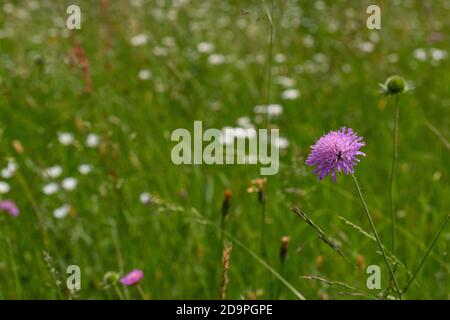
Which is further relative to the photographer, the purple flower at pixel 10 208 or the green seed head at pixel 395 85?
the purple flower at pixel 10 208

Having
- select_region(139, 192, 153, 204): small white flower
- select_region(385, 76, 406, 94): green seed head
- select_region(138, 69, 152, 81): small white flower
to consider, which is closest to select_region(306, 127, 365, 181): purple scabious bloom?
select_region(385, 76, 406, 94): green seed head

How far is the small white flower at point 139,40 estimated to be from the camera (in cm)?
359

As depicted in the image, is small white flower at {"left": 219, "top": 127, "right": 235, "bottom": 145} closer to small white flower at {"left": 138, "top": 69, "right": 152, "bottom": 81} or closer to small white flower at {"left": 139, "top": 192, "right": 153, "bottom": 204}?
small white flower at {"left": 139, "top": 192, "right": 153, "bottom": 204}

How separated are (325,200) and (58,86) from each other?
1.89 metres

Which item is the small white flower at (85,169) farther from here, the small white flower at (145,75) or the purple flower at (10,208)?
the small white flower at (145,75)

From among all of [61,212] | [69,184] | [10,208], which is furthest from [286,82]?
[10,208]

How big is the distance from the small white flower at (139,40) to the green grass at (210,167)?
0.17 feet

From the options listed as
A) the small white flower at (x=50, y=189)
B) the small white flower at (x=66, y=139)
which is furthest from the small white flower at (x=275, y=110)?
the small white flower at (x=50, y=189)

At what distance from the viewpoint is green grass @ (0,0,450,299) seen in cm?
158

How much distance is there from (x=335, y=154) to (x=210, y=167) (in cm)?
135

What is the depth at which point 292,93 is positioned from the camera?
2805 millimetres

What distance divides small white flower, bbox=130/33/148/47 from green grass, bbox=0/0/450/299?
5 centimetres
